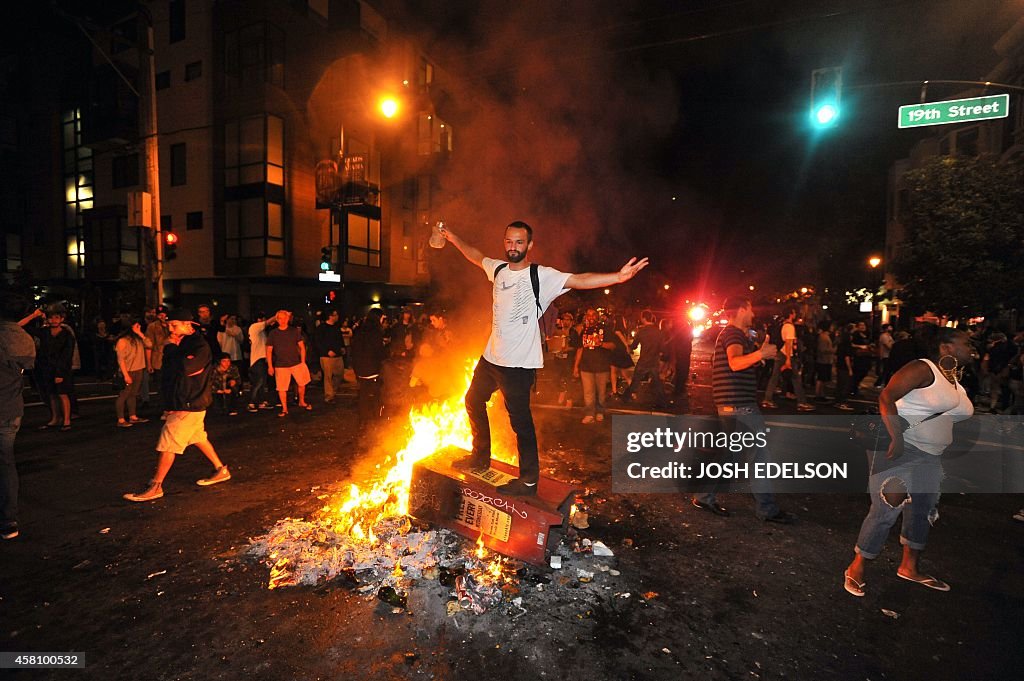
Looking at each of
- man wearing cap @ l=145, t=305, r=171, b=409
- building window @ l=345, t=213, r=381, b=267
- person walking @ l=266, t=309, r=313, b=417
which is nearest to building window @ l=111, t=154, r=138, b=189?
building window @ l=345, t=213, r=381, b=267

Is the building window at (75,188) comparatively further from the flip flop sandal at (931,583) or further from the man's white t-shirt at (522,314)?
the flip flop sandal at (931,583)

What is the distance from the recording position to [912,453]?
3.30 metres

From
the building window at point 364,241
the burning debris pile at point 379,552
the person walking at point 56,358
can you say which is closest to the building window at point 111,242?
the building window at point 364,241

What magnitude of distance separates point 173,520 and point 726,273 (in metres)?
27.5

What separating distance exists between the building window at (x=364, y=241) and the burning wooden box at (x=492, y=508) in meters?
20.3

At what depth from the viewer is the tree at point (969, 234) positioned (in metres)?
12.2

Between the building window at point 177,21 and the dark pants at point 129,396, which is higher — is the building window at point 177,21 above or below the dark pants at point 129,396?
above

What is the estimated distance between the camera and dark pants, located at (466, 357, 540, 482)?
369 cm

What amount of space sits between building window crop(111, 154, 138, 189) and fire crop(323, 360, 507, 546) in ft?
78.7

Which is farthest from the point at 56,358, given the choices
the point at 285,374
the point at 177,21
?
the point at 177,21

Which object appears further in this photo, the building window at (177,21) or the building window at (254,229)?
the building window at (177,21)

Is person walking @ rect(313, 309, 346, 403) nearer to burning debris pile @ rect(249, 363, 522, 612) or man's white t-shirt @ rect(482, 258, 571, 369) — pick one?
burning debris pile @ rect(249, 363, 522, 612)

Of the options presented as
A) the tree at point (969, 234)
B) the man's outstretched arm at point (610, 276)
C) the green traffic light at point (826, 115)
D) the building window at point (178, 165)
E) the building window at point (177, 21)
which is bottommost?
the man's outstretched arm at point (610, 276)

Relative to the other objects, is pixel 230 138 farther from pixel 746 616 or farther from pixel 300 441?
pixel 746 616
